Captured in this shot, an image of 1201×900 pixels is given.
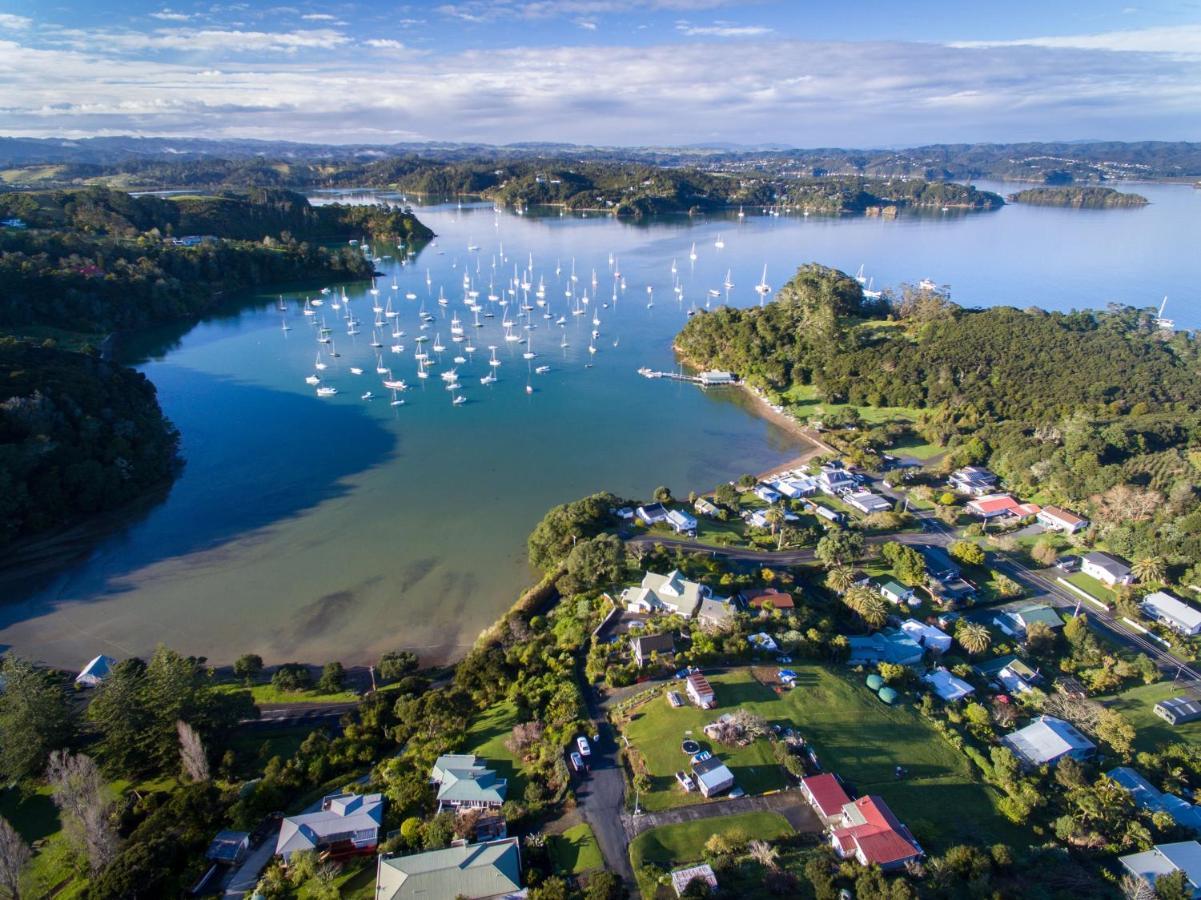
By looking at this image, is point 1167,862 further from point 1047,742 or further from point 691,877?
point 691,877

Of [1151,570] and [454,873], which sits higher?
[454,873]

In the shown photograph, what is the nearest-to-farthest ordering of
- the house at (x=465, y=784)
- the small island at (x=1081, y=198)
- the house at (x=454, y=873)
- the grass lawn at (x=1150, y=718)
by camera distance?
the house at (x=454, y=873), the house at (x=465, y=784), the grass lawn at (x=1150, y=718), the small island at (x=1081, y=198)

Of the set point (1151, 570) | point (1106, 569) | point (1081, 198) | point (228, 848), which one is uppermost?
point (1081, 198)

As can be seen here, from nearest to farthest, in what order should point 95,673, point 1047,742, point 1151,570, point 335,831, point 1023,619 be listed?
1. point 335,831
2. point 1047,742
3. point 95,673
4. point 1023,619
5. point 1151,570

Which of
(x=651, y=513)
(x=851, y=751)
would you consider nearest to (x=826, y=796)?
(x=851, y=751)

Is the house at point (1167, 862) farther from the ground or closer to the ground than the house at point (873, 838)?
closer to the ground

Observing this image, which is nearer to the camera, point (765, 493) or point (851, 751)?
point (851, 751)

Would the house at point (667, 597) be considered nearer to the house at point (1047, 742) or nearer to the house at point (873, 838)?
the house at point (873, 838)

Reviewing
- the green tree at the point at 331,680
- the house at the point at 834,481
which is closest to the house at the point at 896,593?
the house at the point at 834,481
